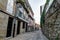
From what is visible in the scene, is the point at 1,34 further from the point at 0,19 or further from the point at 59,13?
the point at 59,13

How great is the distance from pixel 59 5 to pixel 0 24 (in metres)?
4.94

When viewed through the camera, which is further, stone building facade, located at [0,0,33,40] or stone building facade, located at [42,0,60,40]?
stone building facade, located at [0,0,33,40]

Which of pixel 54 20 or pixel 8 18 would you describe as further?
pixel 8 18

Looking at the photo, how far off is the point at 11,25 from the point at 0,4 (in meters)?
3.94

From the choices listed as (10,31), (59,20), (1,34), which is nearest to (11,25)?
(10,31)

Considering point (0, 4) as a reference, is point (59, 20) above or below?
below

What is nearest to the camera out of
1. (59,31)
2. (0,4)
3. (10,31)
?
(59,31)

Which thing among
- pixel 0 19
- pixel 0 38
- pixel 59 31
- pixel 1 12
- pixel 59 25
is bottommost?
pixel 0 38

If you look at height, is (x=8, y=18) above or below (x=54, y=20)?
above

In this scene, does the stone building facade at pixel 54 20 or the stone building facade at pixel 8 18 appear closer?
the stone building facade at pixel 54 20

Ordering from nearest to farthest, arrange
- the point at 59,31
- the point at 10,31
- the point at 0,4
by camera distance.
Result: 1. the point at 59,31
2. the point at 0,4
3. the point at 10,31

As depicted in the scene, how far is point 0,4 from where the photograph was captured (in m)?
7.26

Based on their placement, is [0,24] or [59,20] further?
[0,24]

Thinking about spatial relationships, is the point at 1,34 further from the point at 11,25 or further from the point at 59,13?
the point at 59,13
